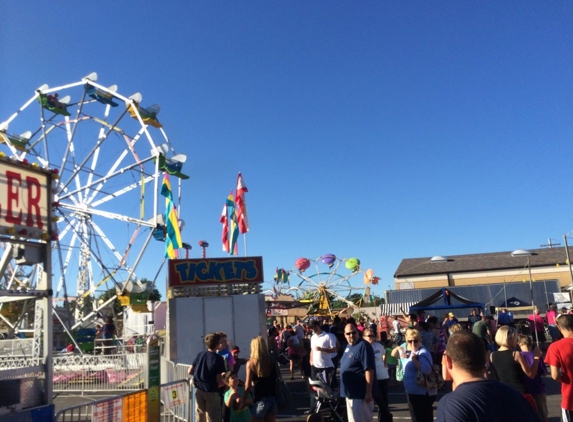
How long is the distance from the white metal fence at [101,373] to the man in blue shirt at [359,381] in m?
7.43

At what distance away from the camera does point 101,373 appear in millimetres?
12078

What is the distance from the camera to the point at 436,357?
389 inches

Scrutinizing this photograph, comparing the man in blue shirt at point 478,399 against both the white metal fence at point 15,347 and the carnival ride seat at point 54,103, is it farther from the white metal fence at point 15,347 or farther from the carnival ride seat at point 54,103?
the carnival ride seat at point 54,103

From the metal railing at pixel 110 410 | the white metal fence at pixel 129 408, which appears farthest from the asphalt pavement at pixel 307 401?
the metal railing at pixel 110 410

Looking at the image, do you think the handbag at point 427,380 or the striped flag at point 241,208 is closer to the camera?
the handbag at point 427,380

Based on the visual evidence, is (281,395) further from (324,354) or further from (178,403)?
(324,354)

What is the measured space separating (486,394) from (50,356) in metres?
4.14

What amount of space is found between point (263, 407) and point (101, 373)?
324 inches

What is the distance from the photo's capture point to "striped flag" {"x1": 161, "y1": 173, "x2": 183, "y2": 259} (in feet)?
66.1

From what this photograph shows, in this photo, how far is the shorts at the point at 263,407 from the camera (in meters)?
5.31

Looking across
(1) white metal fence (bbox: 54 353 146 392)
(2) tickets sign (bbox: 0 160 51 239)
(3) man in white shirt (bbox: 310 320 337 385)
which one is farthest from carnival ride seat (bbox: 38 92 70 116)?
(2) tickets sign (bbox: 0 160 51 239)

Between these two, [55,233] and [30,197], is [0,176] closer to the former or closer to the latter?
[30,197]

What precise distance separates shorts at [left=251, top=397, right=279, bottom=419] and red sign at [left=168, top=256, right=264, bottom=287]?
295 inches

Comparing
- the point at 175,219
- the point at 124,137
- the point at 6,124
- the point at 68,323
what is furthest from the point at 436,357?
the point at 6,124
